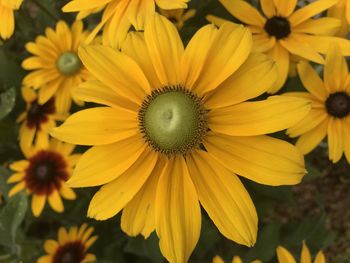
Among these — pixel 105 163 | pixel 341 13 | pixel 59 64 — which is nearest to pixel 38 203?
pixel 59 64

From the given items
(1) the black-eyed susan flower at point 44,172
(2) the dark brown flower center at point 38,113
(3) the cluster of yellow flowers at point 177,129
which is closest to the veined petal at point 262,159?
(3) the cluster of yellow flowers at point 177,129

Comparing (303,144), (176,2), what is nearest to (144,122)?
(176,2)

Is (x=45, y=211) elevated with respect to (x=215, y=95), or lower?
lower

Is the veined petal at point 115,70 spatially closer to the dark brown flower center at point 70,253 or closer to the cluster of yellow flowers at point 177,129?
the cluster of yellow flowers at point 177,129

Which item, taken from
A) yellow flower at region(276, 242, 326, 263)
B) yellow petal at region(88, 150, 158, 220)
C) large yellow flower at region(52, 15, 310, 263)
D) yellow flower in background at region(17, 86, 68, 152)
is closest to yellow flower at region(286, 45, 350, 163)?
yellow flower at region(276, 242, 326, 263)

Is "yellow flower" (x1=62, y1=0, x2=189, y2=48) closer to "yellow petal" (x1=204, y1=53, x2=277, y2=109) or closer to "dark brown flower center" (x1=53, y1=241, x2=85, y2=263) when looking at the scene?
"yellow petal" (x1=204, y1=53, x2=277, y2=109)

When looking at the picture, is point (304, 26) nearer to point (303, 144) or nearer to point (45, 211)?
point (303, 144)

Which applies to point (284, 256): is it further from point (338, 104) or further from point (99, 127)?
point (99, 127)
